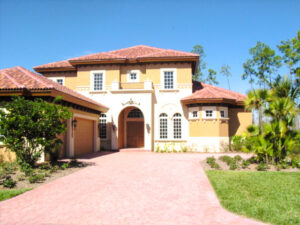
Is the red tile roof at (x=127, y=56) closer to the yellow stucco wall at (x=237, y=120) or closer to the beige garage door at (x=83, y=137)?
the yellow stucco wall at (x=237, y=120)

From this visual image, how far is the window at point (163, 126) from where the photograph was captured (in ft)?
72.1

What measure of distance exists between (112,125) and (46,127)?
35.1ft

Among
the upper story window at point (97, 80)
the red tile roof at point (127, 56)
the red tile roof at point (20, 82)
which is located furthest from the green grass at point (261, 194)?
the upper story window at point (97, 80)

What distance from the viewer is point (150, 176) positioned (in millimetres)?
9977

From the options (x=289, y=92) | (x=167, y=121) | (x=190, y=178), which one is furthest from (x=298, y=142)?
(x=167, y=121)

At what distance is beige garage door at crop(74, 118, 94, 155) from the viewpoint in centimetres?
1728

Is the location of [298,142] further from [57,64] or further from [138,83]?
[57,64]

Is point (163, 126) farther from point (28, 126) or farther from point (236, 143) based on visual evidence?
point (28, 126)

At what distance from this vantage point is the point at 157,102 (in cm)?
2236

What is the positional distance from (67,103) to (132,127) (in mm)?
9733

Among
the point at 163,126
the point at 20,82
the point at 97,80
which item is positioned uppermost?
the point at 97,80

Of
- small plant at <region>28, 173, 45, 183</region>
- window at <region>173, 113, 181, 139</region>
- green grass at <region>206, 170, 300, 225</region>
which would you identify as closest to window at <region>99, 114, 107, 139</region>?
window at <region>173, 113, 181, 139</region>

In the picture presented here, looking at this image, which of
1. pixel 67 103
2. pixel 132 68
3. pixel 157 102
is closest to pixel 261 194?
pixel 67 103

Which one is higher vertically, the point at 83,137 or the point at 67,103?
the point at 67,103
